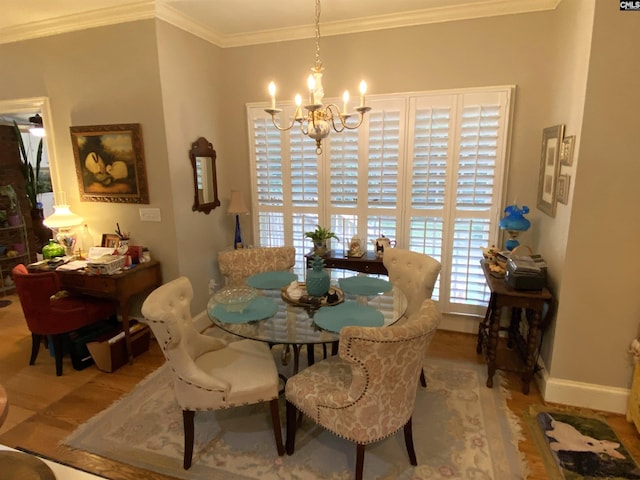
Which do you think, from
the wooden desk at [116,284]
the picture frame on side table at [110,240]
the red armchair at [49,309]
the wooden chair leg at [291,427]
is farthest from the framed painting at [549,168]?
the red armchair at [49,309]

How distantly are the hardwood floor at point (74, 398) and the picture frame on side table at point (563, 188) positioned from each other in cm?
141

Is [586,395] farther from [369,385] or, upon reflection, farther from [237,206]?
[237,206]

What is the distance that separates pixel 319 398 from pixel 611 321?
2.00 metres

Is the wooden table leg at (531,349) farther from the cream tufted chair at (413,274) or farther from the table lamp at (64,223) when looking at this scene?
the table lamp at (64,223)

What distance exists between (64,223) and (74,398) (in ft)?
5.10

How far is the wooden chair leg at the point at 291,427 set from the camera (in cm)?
214

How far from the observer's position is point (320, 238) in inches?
145

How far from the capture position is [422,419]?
249 centimetres

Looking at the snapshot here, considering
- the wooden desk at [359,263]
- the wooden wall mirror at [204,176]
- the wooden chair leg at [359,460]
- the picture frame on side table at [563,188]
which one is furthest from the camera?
the wooden wall mirror at [204,176]

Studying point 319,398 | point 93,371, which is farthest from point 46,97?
point 319,398

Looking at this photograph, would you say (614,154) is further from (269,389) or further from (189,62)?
(189,62)

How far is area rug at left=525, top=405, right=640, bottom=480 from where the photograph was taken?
204 cm

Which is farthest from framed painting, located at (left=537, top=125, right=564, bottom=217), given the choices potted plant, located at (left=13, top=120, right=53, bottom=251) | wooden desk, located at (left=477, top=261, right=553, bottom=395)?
potted plant, located at (left=13, top=120, right=53, bottom=251)

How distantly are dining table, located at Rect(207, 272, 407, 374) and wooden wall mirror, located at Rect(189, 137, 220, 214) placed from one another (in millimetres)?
1400
